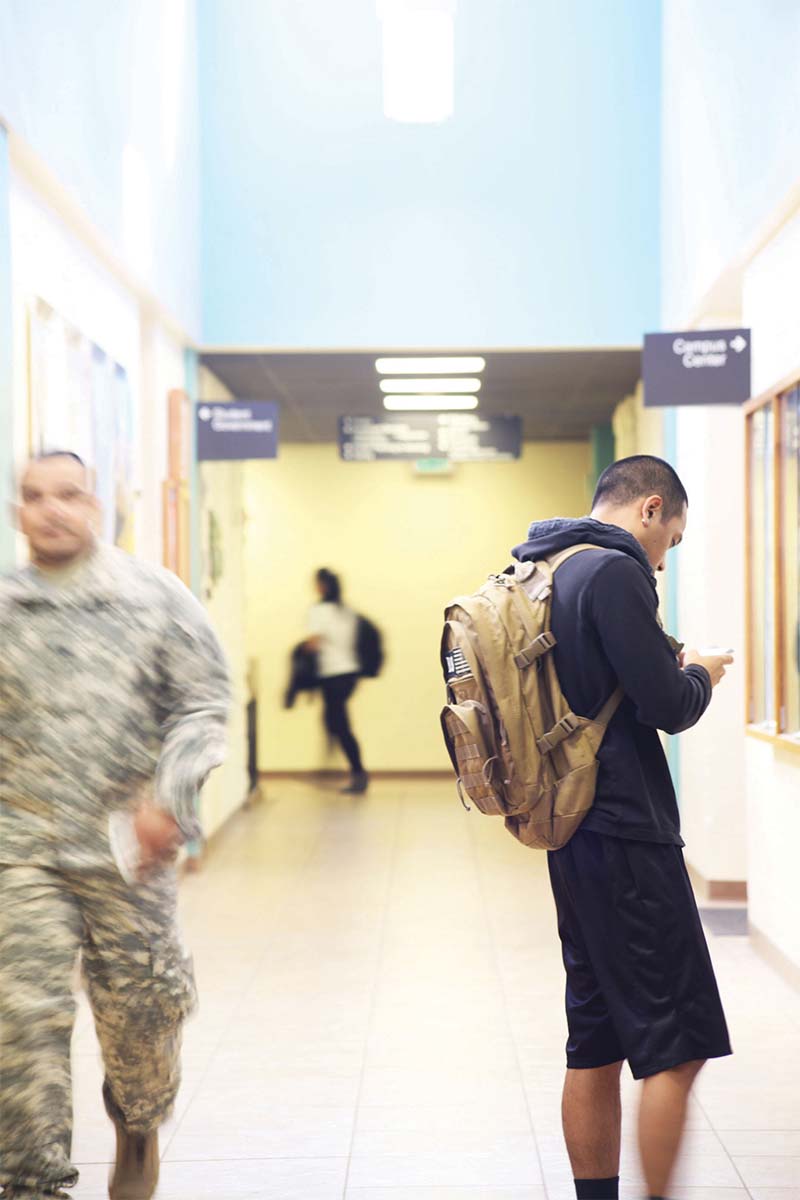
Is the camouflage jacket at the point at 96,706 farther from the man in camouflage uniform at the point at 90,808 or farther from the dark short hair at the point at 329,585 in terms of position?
the dark short hair at the point at 329,585

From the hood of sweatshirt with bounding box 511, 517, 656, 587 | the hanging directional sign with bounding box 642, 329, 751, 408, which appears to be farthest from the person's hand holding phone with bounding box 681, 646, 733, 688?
the hanging directional sign with bounding box 642, 329, 751, 408

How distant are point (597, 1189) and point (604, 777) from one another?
86 centimetres

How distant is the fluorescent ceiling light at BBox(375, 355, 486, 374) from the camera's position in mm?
9746

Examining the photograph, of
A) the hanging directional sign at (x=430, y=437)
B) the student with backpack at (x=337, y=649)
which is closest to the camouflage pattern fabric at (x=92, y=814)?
the hanging directional sign at (x=430, y=437)

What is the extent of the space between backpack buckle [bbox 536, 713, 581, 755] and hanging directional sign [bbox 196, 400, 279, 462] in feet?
20.3

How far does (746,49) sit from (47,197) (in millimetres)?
2981

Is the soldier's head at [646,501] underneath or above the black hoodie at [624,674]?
above

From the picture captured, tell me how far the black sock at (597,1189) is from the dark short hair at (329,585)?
10502 mm

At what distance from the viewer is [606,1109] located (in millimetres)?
2957

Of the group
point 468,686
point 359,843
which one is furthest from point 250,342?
point 468,686

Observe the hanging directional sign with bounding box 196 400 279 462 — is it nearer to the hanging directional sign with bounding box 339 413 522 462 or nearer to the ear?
the hanging directional sign with bounding box 339 413 522 462

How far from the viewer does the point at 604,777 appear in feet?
9.25

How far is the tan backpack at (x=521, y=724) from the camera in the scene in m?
2.80

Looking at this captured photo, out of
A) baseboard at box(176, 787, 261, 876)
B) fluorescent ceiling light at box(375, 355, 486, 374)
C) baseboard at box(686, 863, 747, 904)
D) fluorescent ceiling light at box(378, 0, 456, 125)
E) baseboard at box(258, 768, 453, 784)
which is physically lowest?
baseboard at box(258, 768, 453, 784)
